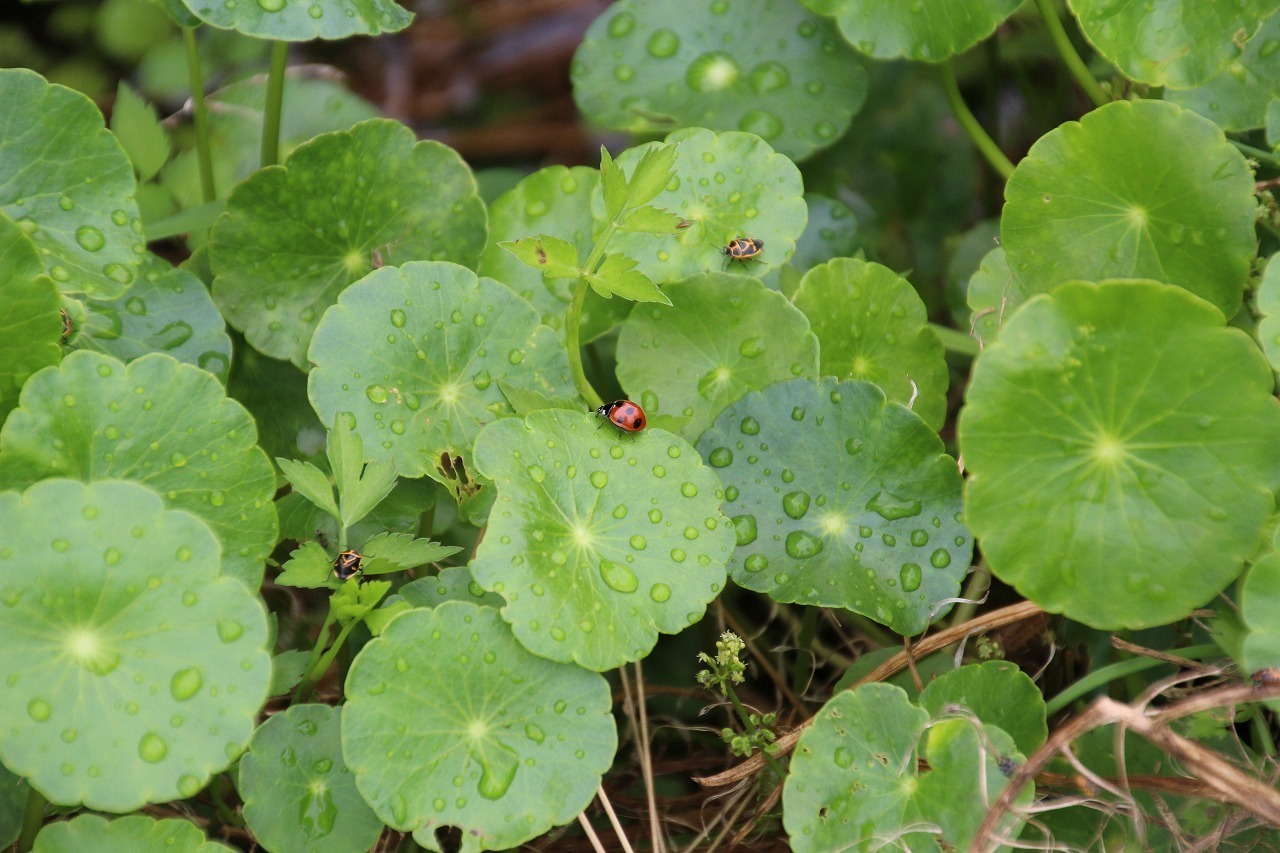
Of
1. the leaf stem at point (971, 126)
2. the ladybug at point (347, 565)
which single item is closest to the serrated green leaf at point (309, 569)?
the ladybug at point (347, 565)

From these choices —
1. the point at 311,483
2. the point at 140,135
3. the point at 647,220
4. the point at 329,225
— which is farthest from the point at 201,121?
the point at 647,220

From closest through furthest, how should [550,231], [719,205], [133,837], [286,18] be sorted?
1. [133,837]
2. [286,18]
3. [719,205]
4. [550,231]

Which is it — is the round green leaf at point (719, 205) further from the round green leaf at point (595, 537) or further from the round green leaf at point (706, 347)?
the round green leaf at point (595, 537)

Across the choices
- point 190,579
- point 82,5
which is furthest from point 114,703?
point 82,5

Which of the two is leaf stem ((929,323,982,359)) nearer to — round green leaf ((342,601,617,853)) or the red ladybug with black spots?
the red ladybug with black spots

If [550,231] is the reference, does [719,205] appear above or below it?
above

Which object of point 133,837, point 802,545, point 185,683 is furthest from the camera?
point 802,545

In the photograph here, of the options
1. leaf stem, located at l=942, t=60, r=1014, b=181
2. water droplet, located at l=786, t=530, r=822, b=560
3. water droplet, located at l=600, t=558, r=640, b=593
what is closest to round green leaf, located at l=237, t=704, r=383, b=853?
water droplet, located at l=600, t=558, r=640, b=593

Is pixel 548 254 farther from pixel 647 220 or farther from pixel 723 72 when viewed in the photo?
A: pixel 723 72
